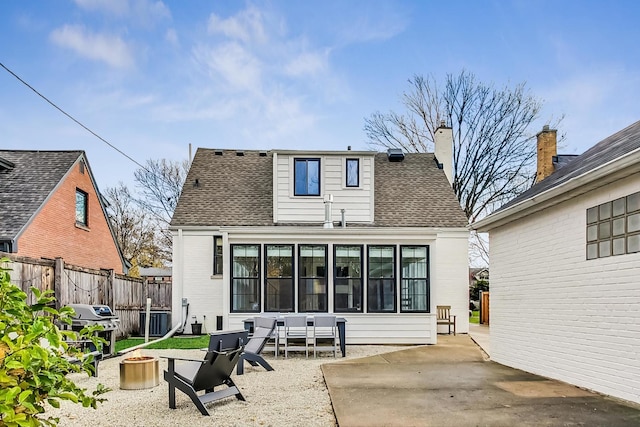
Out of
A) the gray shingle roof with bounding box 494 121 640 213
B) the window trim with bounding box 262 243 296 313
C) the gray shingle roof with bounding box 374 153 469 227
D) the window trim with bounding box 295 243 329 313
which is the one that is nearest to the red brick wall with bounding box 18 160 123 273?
the window trim with bounding box 262 243 296 313

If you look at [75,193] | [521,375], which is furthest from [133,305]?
[521,375]

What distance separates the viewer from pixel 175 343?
13.6 meters

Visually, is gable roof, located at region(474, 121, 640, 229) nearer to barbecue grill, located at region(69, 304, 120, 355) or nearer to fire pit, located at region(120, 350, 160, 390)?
fire pit, located at region(120, 350, 160, 390)

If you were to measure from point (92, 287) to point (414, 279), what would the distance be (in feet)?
27.7

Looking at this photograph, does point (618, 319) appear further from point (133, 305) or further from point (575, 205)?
point (133, 305)

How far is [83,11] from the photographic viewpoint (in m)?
14.7

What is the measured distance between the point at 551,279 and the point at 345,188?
8.24m

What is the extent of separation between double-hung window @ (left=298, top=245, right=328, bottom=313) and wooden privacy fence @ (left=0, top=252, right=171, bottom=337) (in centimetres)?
537

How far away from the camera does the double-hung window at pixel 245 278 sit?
1340 cm

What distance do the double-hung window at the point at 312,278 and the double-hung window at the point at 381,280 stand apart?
121cm

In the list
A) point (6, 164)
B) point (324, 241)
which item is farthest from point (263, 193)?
point (6, 164)

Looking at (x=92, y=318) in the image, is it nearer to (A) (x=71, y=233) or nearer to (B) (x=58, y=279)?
(B) (x=58, y=279)

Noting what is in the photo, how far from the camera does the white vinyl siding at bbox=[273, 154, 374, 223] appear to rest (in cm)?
1598

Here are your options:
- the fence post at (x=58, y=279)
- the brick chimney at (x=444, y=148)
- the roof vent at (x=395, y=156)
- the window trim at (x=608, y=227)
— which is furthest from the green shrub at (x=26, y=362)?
the brick chimney at (x=444, y=148)
